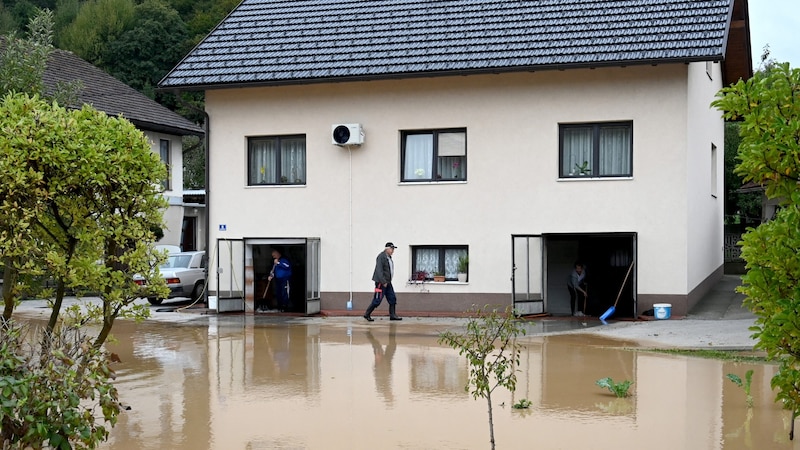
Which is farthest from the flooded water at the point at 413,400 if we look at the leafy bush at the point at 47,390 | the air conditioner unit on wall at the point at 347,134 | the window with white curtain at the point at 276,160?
the window with white curtain at the point at 276,160

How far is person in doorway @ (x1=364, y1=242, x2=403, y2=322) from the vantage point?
67.7 ft

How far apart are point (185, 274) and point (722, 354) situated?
630 inches

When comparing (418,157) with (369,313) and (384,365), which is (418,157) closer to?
(369,313)

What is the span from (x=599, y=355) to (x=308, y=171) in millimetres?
10083

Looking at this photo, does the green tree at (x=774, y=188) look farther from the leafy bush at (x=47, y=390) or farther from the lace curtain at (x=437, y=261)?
the lace curtain at (x=437, y=261)

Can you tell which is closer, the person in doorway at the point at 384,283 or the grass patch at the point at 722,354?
the grass patch at the point at 722,354

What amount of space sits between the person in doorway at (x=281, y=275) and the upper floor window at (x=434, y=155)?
3.46 m

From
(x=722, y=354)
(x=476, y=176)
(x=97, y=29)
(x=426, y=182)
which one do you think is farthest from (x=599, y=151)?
(x=97, y=29)

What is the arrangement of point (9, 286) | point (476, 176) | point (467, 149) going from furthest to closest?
point (467, 149)
point (476, 176)
point (9, 286)

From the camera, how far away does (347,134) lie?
→ 22.3 metres

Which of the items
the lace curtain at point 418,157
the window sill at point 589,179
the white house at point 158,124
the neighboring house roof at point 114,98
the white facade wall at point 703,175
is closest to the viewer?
the window sill at point 589,179

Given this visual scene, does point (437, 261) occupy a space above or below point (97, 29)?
below

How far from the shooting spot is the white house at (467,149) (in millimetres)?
20469

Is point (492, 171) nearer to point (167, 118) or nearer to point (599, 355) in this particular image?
point (599, 355)
